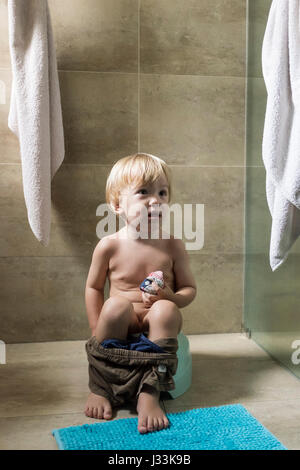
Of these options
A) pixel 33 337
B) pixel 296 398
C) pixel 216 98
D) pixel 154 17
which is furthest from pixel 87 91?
pixel 296 398

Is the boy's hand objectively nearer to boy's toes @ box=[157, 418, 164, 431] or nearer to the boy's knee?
the boy's knee

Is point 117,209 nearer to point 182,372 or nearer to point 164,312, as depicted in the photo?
point 164,312

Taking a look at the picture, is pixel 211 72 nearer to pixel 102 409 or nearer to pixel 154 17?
pixel 154 17

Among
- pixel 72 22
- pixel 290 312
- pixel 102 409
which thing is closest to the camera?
pixel 102 409

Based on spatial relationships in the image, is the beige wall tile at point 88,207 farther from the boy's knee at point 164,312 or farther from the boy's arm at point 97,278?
the boy's knee at point 164,312

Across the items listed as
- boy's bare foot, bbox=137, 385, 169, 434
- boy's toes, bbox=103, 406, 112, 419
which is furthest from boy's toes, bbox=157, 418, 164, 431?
boy's toes, bbox=103, 406, 112, 419

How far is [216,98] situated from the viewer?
5.49ft

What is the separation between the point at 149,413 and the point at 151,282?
0.99 ft

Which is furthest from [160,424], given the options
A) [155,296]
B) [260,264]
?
[260,264]

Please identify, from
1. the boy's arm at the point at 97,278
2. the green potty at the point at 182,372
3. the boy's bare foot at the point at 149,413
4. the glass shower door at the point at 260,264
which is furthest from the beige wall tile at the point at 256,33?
the boy's bare foot at the point at 149,413

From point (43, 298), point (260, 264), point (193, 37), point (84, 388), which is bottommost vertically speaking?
point (84, 388)

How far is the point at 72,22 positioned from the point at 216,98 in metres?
0.51

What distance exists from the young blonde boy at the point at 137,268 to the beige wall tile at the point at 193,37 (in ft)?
1.55

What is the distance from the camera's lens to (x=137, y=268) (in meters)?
1.33
